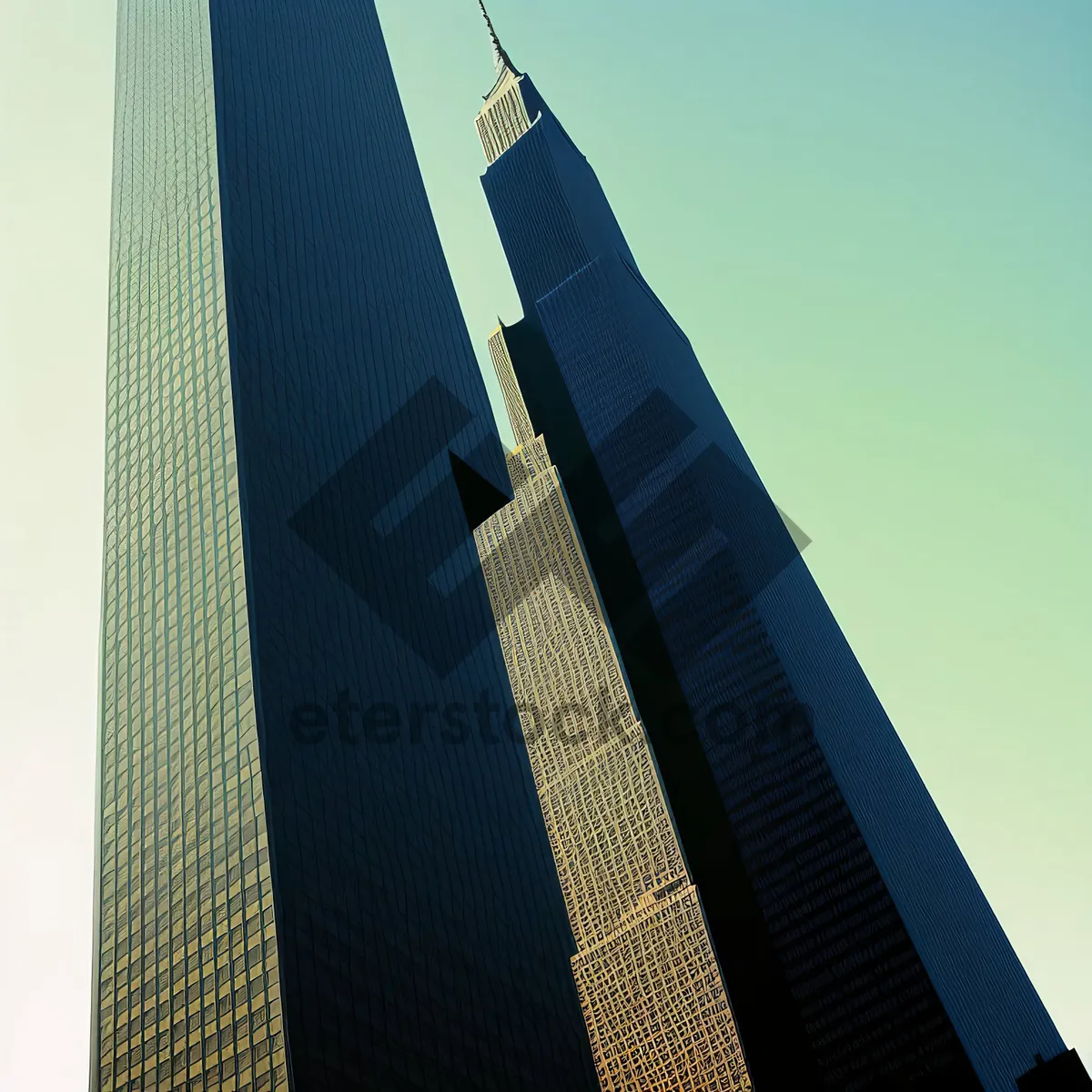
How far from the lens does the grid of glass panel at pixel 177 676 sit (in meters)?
41.0

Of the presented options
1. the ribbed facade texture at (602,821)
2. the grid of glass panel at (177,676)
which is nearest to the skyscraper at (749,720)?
the ribbed facade texture at (602,821)

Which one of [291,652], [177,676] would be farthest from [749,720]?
[291,652]

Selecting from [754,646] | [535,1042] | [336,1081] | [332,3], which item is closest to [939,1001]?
[754,646]

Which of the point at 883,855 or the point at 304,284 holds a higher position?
the point at 304,284

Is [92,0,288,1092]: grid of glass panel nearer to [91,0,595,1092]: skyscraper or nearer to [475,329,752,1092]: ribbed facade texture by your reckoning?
[91,0,595,1092]: skyscraper

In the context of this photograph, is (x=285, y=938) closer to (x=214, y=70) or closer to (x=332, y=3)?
(x=214, y=70)

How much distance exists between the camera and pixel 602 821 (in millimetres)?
121938

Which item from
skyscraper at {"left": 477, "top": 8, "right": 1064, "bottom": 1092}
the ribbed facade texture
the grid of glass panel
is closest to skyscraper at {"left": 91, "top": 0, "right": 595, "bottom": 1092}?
the grid of glass panel

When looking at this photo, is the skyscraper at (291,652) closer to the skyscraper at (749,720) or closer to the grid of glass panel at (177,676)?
the grid of glass panel at (177,676)

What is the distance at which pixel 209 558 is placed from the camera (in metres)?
51.9

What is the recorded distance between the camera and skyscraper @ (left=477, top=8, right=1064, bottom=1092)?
4321 inches

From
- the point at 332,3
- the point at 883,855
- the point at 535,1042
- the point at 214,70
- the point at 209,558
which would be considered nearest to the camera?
the point at 535,1042

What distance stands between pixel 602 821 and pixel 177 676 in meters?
78.7

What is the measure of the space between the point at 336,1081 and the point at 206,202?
49162 mm
